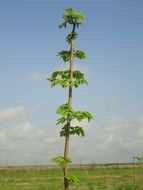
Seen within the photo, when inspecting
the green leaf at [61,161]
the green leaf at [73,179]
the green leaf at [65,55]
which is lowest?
the green leaf at [73,179]

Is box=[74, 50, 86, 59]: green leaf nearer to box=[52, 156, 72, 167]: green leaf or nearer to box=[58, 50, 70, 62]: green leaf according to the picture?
box=[58, 50, 70, 62]: green leaf

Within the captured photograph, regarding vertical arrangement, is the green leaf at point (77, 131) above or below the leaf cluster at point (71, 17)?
below

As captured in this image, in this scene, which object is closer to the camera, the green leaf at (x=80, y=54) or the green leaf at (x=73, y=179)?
the green leaf at (x=73, y=179)

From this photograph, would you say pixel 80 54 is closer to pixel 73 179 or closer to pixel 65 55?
pixel 65 55

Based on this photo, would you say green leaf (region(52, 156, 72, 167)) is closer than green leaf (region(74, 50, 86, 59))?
Yes

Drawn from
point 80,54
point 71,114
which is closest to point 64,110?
point 71,114

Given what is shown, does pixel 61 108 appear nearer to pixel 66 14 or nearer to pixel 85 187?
pixel 66 14

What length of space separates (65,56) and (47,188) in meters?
18.5

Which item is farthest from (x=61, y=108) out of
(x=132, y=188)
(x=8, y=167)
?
(x=8, y=167)

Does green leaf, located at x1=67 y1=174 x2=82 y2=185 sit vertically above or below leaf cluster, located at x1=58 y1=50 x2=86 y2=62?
below

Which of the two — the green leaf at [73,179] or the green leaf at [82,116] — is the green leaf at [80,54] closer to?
the green leaf at [82,116]

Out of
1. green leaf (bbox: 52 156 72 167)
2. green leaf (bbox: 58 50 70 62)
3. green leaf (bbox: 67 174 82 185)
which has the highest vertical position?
green leaf (bbox: 58 50 70 62)

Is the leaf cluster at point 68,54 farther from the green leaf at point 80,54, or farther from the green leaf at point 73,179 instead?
the green leaf at point 73,179

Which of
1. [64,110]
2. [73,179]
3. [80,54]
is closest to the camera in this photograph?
[73,179]
